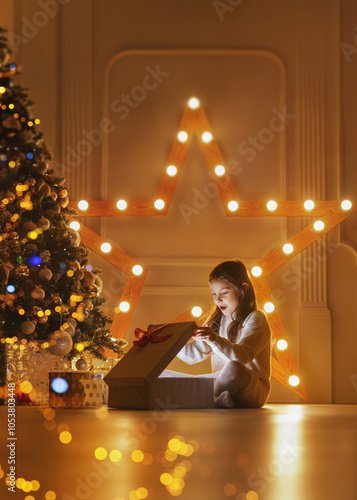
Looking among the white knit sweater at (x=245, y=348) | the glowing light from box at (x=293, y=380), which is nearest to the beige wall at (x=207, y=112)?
the glowing light from box at (x=293, y=380)

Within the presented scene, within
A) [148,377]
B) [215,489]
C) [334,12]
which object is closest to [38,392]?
[148,377]

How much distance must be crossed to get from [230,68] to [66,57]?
1161 millimetres

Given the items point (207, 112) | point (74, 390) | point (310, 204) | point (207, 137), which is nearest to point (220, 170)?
point (207, 137)

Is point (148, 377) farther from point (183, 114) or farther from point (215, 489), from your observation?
point (183, 114)

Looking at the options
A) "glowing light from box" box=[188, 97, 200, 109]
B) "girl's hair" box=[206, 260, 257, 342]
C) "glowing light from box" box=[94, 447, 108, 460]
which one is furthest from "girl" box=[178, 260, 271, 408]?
"glowing light from box" box=[94, 447, 108, 460]

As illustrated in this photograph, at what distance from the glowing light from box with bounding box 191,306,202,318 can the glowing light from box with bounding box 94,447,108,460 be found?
3364mm

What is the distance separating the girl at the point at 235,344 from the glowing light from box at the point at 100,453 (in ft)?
6.30

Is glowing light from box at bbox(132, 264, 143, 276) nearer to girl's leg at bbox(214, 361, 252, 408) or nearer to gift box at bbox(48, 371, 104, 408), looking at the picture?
gift box at bbox(48, 371, 104, 408)

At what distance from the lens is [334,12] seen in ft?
17.0

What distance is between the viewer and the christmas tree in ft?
11.9

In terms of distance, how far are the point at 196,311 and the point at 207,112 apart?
4.67 ft

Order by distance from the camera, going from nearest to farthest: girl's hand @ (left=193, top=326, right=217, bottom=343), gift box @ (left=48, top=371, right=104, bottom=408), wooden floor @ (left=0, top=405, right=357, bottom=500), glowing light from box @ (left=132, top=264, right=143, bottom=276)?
wooden floor @ (left=0, top=405, right=357, bottom=500) → girl's hand @ (left=193, top=326, right=217, bottom=343) → gift box @ (left=48, top=371, right=104, bottom=408) → glowing light from box @ (left=132, top=264, right=143, bottom=276)

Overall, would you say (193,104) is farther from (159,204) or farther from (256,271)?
(256,271)

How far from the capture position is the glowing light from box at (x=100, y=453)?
130cm
